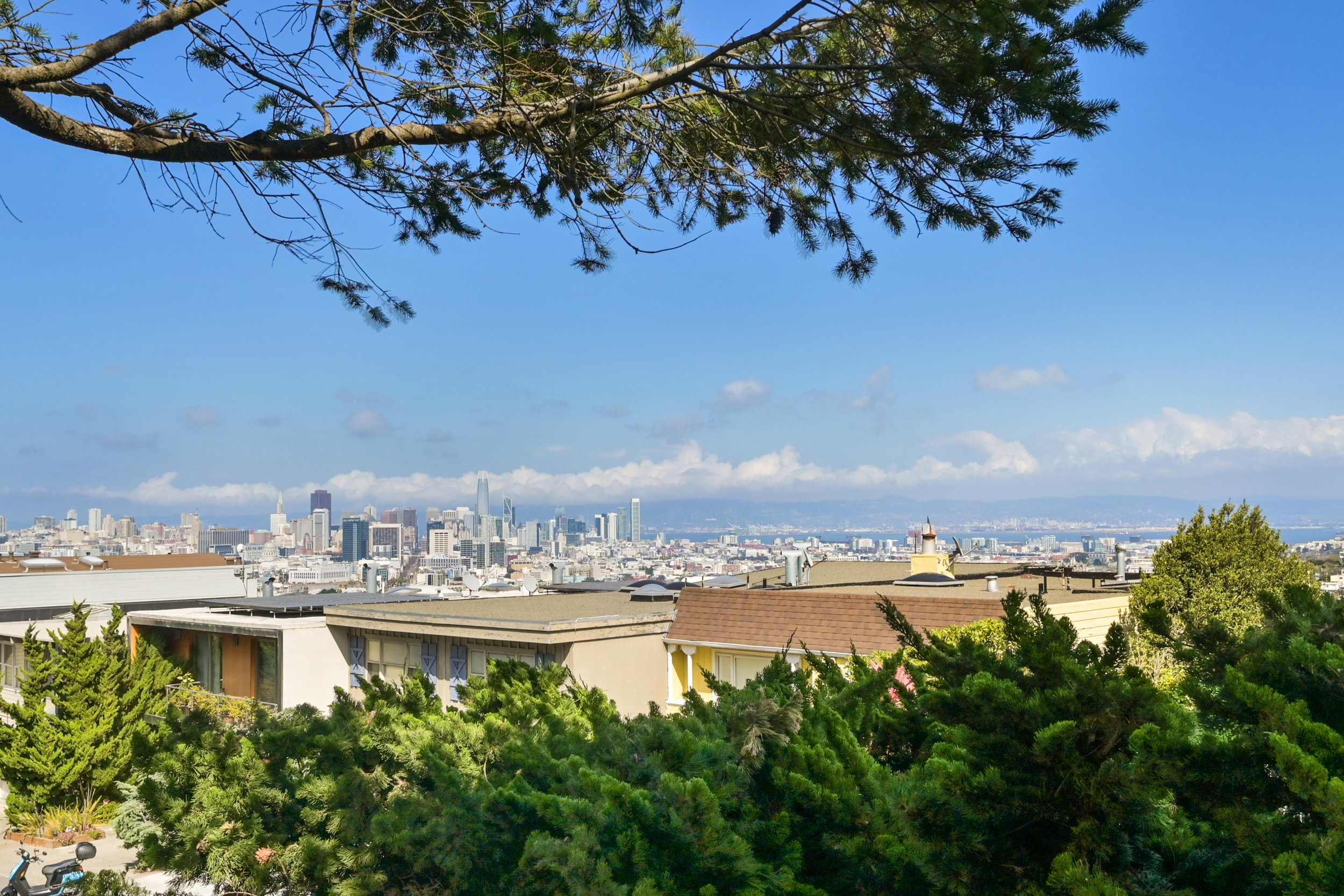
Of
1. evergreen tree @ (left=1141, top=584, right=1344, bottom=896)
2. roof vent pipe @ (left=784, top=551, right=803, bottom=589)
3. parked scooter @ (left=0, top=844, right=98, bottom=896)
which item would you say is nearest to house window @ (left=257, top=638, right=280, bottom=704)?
parked scooter @ (left=0, top=844, right=98, bottom=896)

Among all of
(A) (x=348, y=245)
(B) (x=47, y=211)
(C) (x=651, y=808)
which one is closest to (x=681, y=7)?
(A) (x=348, y=245)

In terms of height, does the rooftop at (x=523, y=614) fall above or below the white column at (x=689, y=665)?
above

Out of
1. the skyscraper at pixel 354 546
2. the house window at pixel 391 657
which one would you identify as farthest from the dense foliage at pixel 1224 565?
the skyscraper at pixel 354 546

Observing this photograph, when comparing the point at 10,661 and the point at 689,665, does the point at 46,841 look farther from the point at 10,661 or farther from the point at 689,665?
the point at 10,661

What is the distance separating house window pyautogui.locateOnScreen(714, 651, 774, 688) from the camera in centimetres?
1544

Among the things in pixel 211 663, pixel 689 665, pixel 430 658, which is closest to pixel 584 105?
pixel 689 665

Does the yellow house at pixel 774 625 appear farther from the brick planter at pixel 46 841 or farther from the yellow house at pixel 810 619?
the brick planter at pixel 46 841

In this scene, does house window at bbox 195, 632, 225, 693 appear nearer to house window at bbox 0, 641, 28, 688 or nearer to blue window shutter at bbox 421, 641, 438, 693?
house window at bbox 0, 641, 28, 688

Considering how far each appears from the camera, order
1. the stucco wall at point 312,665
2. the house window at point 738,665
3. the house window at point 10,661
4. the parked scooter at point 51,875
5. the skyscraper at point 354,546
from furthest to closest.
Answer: the skyscraper at point 354,546 < the house window at point 10,661 < the stucco wall at point 312,665 < the house window at point 738,665 < the parked scooter at point 51,875

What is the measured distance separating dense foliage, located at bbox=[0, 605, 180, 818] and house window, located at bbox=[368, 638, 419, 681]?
171 inches

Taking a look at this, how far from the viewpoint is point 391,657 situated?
1972 centimetres

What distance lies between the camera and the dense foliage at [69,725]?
16.6 meters

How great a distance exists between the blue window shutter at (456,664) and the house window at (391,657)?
108cm

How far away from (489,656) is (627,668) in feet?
7.76
